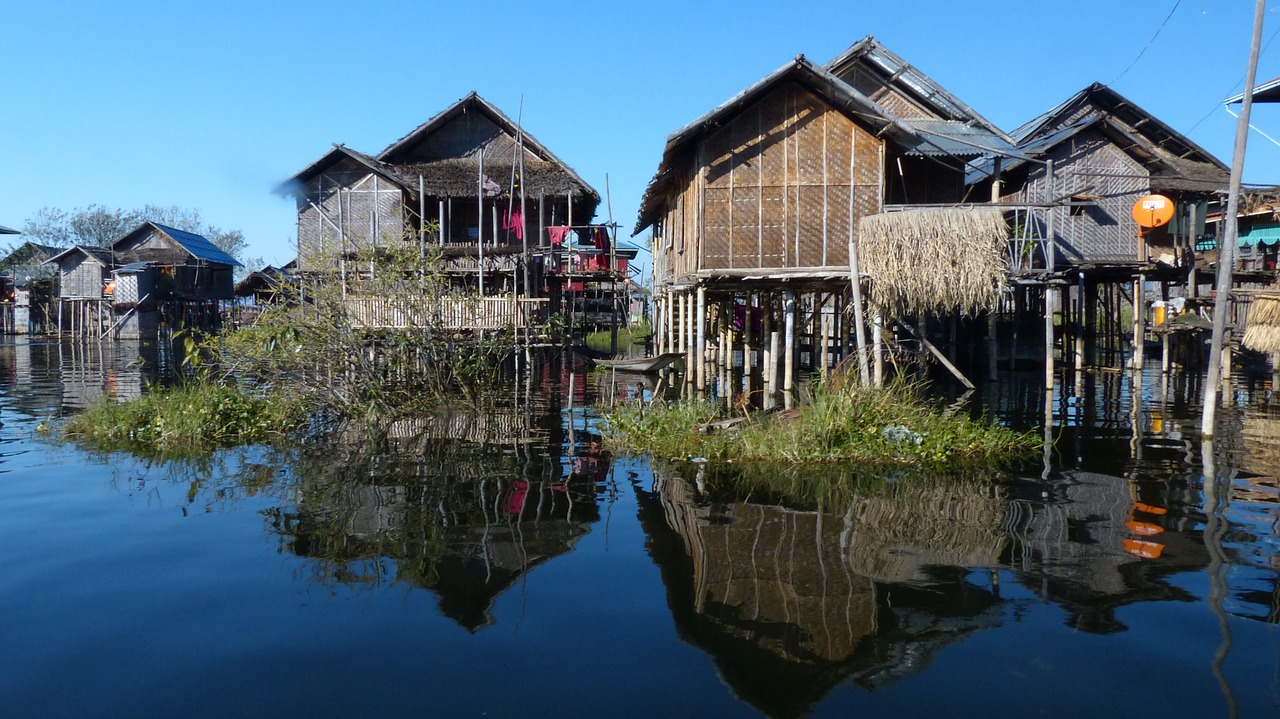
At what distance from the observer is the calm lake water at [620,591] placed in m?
4.39

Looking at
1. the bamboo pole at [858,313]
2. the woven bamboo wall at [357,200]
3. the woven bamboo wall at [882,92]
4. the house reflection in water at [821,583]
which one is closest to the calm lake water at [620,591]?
the house reflection in water at [821,583]

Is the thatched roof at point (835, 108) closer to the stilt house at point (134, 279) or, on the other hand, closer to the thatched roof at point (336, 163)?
the thatched roof at point (336, 163)

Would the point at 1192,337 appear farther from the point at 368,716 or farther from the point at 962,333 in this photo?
the point at 368,716

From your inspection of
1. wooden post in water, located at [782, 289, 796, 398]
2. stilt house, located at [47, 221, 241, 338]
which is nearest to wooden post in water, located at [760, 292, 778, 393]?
wooden post in water, located at [782, 289, 796, 398]

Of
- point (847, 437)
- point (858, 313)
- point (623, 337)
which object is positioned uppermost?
point (858, 313)

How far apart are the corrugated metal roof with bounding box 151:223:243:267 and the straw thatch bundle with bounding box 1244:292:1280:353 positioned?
39.5 meters

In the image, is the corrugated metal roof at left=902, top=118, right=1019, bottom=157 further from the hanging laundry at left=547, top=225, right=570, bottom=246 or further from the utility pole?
the hanging laundry at left=547, top=225, right=570, bottom=246

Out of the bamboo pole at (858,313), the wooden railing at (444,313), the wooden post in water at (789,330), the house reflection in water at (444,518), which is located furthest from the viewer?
the wooden post in water at (789,330)

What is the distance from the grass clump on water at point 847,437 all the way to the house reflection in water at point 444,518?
41.4 inches

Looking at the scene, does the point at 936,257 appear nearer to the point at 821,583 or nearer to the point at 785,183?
the point at 785,183

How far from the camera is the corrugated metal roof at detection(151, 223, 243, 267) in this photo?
4003 centimetres

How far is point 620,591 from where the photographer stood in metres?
5.76

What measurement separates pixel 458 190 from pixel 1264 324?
17.6 meters

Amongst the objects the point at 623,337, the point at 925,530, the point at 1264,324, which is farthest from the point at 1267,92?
the point at 623,337
